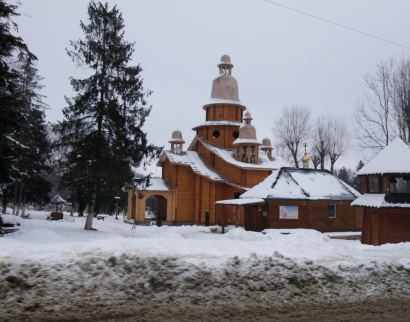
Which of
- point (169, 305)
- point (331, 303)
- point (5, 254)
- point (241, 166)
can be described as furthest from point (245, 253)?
point (241, 166)

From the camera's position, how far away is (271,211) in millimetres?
25578

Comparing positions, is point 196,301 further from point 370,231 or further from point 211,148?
point 211,148

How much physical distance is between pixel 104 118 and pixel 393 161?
Answer: 16959 mm

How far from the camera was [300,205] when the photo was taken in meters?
26.3

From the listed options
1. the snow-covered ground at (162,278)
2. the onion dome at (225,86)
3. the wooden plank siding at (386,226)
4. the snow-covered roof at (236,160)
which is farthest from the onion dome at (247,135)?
the snow-covered ground at (162,278)

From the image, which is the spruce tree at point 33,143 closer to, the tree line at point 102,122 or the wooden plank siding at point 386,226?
the tree line at point 102,122

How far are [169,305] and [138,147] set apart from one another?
56.7ft

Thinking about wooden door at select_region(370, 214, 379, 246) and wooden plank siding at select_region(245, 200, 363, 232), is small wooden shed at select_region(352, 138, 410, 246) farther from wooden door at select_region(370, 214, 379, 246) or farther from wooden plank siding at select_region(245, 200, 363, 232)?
wooden plank siding at select_region(245, 200, 363, 232)

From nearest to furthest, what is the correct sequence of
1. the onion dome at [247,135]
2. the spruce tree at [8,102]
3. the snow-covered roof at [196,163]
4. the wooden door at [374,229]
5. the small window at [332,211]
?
1. the spruce tree at [8,102]
2. the wooden door at [374,229]
3. the small window at [332,211]
4. the snow-covered roof at [196,163]
5. the onion dome at [247,135]

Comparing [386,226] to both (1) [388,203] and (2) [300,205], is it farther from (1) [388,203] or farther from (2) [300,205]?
(2) [300,205]

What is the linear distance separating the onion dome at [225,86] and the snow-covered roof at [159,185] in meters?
10.7

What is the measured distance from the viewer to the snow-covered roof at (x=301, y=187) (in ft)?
Answer: 85.6

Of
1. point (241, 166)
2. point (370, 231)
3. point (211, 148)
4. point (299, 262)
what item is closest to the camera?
point (299, 262)

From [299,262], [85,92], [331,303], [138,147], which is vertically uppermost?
[85,92]
